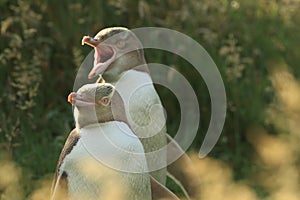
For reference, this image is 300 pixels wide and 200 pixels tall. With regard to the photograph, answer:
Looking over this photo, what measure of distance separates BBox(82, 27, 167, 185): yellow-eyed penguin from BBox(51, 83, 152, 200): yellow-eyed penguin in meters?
0.68

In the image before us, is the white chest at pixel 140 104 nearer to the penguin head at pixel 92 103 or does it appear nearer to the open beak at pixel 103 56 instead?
the open beak at pixel 103 56

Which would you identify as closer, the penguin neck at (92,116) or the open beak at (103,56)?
the penguin neck at (92,116)

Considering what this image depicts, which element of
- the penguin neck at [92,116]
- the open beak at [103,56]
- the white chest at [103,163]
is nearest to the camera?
the white chest at [103,163]

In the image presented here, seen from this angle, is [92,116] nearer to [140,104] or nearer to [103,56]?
[140,104]

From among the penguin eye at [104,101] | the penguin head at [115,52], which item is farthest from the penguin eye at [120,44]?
the penguin eye at [104,101]

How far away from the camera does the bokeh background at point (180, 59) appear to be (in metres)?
5.67

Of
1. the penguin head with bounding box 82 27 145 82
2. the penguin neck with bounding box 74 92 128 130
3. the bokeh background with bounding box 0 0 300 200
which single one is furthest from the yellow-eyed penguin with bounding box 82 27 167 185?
the bokeh background with bounding box 0 0 300 200

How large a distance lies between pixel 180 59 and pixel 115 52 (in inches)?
67.7

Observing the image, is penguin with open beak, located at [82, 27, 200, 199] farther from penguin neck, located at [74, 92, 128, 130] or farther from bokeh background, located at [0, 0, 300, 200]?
bokeh background, located at [0, 0, 300, 200]

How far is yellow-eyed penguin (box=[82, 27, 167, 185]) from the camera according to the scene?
421 cm

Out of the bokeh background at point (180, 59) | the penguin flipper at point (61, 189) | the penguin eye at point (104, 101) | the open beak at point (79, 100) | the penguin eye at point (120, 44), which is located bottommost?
the bokeh background at point (180, 59)

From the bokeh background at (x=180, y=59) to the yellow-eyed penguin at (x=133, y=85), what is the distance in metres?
1.15

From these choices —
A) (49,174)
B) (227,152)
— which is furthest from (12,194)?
(227,152)

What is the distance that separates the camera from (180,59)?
6.00m
